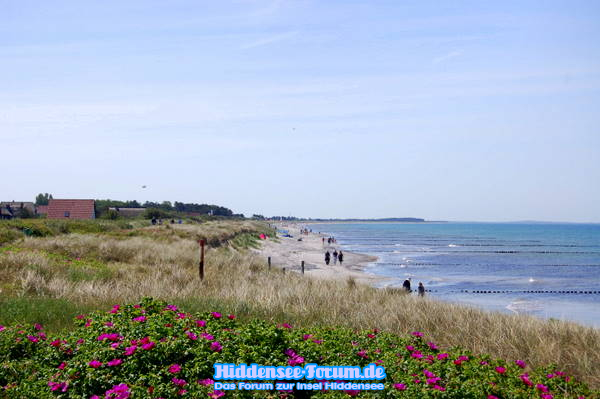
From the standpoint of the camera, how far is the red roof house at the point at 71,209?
6575 cm

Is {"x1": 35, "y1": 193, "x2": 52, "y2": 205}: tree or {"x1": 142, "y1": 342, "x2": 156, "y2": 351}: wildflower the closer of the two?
{"x1": 142, "y1": 342, "x2": 156, "y2": 351}: wildflower

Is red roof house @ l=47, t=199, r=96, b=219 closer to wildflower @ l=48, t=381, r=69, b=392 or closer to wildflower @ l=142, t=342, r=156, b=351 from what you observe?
wildflower @ l=142, t=342, r=156, b=351

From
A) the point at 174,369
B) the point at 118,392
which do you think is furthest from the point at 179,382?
the point at 118,392

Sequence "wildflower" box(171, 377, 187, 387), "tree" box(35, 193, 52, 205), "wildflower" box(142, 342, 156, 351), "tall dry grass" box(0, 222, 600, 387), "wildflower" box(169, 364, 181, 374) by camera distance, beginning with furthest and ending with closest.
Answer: "tree" box(35, 193, 52, 205) → "tall dry grass" box(0, 222, 600, 387) → "wildflower" box(142, 342, 156, 351) → "wildflower" box(169, 364, 181, 374) → "wildflower" box(171, 377, 187, 387)

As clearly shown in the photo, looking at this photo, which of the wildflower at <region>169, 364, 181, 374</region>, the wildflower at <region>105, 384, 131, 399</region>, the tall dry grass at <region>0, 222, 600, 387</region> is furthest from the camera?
the tall dry grass at <region>0, 222, 600, 387</region>

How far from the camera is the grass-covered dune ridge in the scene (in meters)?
5.34

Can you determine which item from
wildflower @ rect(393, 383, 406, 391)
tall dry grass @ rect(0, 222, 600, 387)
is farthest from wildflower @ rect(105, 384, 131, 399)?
tall dry grass @ rect(0, 222, 600, 387)

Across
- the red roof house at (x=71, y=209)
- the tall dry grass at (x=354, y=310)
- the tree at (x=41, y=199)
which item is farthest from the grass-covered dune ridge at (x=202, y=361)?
the tree at (x=41, y=199)

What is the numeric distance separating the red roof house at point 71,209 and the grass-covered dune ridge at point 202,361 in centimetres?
6343

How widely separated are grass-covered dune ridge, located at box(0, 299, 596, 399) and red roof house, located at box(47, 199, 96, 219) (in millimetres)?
63426

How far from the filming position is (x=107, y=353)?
→ 5.80m

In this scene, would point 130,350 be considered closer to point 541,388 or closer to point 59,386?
point 59,386

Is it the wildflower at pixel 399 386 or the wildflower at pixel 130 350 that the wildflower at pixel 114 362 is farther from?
the wildflower at pixel 399 386

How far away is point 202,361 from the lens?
5.73 m
